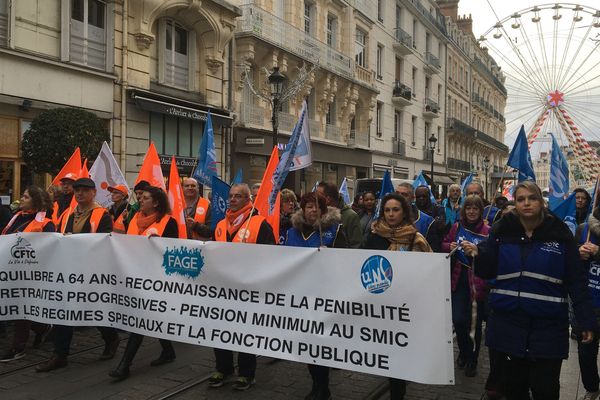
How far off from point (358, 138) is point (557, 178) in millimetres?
20486

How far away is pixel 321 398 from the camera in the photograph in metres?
4.47

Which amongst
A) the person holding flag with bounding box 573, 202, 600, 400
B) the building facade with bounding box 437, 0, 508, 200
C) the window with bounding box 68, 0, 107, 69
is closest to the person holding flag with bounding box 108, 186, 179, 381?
the person holding flag with bounding box 573, 202, 600, 400

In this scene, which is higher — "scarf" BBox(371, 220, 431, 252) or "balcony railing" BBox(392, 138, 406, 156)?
"balcony railing" BBox(392, 138, 406, 156)

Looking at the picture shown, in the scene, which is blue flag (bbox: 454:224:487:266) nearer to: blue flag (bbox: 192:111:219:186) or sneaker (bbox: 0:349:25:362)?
blue flag (bbox: 192:111:219:186)

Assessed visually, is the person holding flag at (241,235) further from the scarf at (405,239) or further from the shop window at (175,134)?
the shop window at (175,134)

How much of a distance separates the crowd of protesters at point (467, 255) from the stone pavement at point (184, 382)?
0.14 m

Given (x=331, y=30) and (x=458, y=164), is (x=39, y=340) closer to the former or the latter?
(x=331, y=30)

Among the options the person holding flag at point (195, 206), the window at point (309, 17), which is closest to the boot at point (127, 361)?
the person holding flag at point (195, 206)

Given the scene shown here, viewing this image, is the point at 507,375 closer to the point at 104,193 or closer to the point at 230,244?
the point at 230,244

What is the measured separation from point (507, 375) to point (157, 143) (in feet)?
48.5

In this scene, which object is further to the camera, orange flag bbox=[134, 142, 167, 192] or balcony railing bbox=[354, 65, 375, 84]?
balcony railing bbox=[354, 65, 375, 84]

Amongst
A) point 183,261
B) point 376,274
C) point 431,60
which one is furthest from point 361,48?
point 376,274

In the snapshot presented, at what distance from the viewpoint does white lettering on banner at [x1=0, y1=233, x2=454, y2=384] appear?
388 cm

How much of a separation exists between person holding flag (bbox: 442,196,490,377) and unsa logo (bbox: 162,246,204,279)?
2.35m
